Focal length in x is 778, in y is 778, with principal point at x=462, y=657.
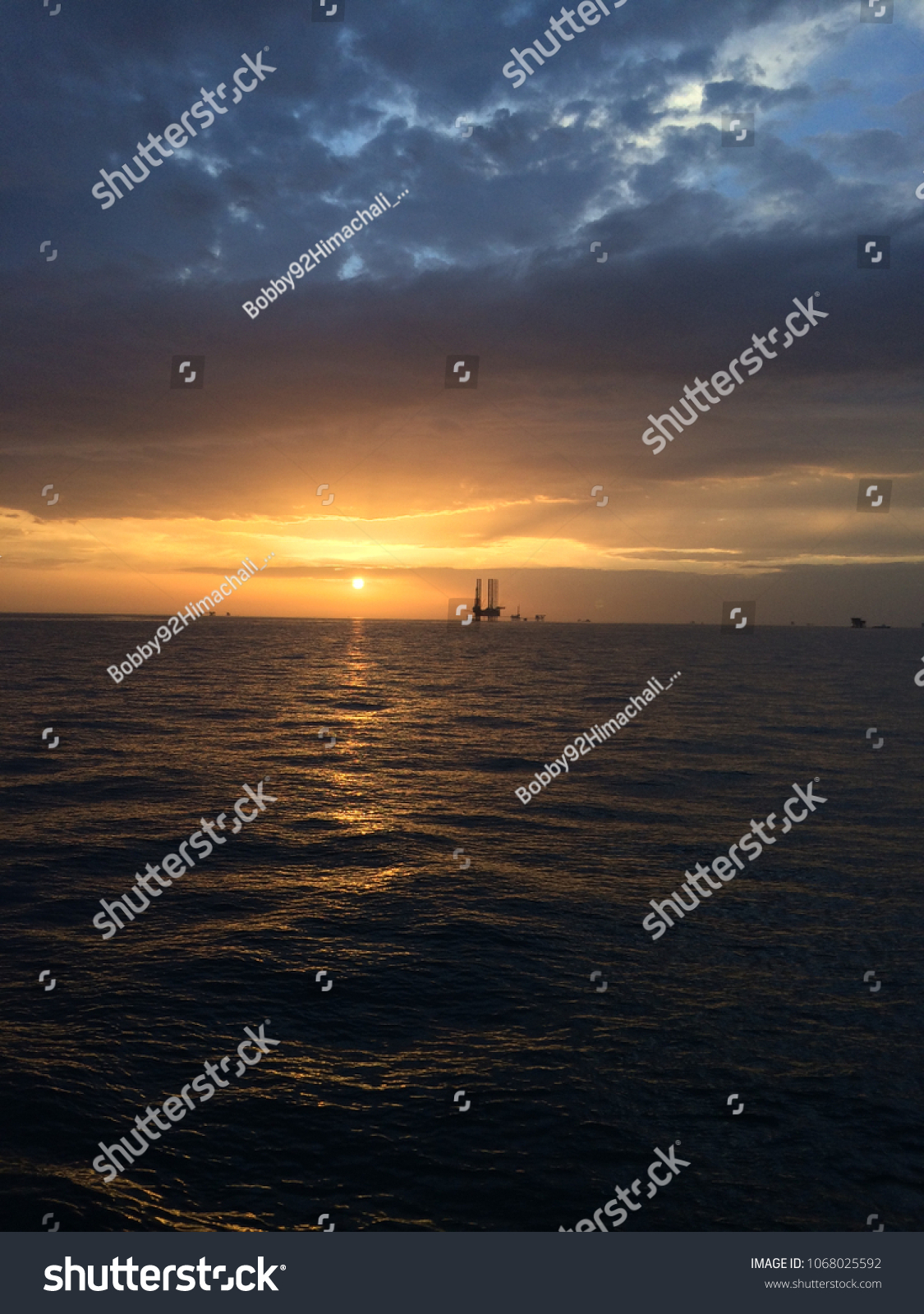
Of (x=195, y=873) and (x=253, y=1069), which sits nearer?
(x=253, y=1069)

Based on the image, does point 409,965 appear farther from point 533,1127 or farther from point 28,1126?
point 28,1126

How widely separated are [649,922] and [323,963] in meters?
8.95

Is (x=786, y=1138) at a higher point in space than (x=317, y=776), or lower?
lower

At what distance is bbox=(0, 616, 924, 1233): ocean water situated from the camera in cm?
1152

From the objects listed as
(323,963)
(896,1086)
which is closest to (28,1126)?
(323,963)

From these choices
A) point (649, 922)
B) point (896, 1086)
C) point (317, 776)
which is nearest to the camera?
point (896, 1086)

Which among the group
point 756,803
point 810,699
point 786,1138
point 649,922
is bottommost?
point 786,1138

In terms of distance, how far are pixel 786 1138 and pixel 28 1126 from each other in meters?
12.2

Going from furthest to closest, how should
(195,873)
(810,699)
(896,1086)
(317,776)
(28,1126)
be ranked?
(810,699)
(317,776)
(195,873)
(896,1086)
(28,1126)

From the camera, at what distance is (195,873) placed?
2508cm

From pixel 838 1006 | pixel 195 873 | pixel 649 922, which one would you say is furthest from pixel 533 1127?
pixel 195 873

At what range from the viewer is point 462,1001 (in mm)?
16906

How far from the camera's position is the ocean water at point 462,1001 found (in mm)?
11523

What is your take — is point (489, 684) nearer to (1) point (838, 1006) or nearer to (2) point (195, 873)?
(2) point (195, 873)
